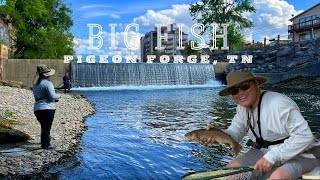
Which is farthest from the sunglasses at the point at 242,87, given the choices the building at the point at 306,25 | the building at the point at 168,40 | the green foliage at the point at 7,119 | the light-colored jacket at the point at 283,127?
the building at the point at 168,40

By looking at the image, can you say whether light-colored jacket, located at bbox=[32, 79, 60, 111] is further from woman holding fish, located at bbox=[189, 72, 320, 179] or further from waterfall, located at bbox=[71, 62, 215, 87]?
waterfall, located at bbox=[71, 62, 215, 87]

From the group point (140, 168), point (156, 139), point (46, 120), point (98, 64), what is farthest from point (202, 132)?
point (98, 64)

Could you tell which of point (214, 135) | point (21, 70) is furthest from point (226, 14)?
point (214, 135)

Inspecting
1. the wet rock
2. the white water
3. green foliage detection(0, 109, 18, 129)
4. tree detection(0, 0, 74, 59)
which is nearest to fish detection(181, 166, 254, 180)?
the wet rock

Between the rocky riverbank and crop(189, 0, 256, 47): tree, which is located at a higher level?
crop(189, 0, 256, 47): tree

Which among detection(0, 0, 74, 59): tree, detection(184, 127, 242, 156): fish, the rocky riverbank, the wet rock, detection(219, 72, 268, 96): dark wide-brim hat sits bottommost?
the rocky riverbank

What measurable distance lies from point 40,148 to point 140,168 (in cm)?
250

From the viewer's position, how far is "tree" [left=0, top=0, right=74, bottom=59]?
47.8 metres

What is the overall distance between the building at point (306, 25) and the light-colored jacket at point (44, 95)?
70.2 metres

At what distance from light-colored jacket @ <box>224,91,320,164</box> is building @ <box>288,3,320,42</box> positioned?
7294 centimetres

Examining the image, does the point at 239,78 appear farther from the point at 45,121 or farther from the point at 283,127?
the point at 45,121

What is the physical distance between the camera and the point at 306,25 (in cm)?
7550

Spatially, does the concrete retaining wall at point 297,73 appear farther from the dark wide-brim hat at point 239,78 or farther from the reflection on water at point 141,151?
the dark wide-brim hat at point 239,78

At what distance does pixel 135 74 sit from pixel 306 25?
143 ft
